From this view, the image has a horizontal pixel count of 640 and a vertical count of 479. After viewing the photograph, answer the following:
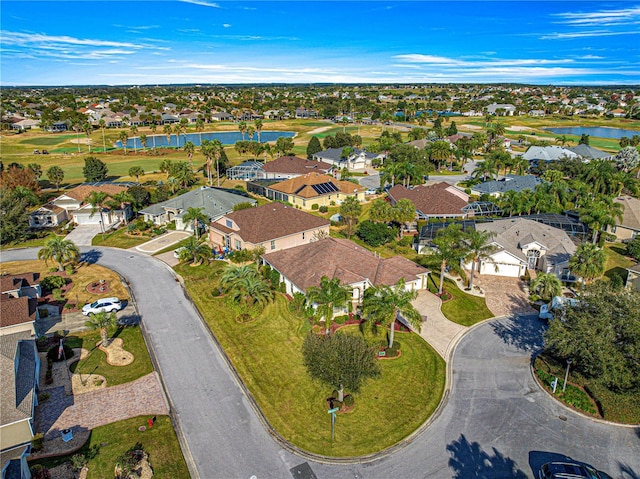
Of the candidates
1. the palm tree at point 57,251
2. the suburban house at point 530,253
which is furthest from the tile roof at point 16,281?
the suburban house at point 530,253

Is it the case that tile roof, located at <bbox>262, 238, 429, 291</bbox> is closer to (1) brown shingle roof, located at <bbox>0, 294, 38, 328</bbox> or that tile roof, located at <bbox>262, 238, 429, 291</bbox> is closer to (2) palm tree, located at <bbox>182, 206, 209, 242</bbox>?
(2) palm tree, located at <bbox>182, 206, 209, 242</bbox>

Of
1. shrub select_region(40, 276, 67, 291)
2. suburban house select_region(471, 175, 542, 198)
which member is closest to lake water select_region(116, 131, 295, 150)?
suburban house select_region(471, 175, 542, 198)

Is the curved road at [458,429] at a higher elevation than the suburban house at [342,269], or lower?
lower

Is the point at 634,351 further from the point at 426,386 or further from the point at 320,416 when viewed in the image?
the point at 320,416

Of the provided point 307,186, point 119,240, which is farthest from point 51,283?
point 307,186

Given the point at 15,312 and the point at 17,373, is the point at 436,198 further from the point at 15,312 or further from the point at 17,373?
the point at 17,373

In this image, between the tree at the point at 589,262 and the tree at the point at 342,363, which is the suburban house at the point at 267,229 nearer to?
the tree at the point at 342,363
